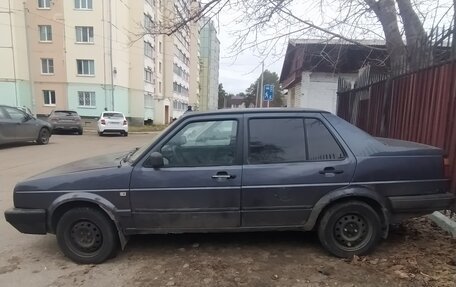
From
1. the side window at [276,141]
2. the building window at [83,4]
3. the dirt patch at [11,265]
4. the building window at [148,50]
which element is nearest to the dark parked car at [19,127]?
the dirt patch at [11,265]

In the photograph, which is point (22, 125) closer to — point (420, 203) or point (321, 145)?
point (321, 145)

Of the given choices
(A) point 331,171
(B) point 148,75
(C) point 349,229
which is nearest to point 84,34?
(B) point 148,75

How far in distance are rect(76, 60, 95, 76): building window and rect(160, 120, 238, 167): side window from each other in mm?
30918

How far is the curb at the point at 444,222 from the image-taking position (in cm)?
453

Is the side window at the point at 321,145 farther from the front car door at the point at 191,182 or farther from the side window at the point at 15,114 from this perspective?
the side window at the point at 15,114

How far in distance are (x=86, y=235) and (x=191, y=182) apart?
126 cm

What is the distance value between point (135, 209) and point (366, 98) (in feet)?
21.9

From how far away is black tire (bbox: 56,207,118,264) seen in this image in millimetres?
3941

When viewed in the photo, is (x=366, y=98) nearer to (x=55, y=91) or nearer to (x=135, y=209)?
(x=135, y=209)

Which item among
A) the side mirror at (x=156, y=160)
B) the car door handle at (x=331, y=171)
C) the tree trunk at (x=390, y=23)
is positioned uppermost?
the tree trunk at (x=390, y=23)

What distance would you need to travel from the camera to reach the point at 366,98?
8.82m

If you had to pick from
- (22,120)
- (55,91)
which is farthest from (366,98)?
(55,91)

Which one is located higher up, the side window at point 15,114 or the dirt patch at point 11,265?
the side window at point 15,114

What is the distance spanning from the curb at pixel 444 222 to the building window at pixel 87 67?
31.6 m
